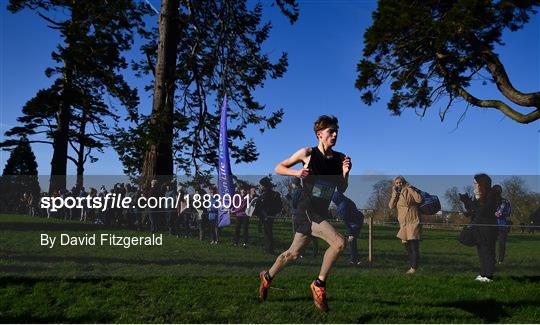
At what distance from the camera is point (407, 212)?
910cm

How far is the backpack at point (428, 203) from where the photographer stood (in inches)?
360

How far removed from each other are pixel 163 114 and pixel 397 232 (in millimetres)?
7799

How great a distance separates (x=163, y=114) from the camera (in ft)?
45.9

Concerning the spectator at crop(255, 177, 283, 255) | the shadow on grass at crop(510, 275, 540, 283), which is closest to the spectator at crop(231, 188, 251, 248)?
the spectator at crop(255, 177, 283, 255)

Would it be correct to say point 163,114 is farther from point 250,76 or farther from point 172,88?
point 250,76

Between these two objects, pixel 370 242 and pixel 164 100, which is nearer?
pixel 370 242

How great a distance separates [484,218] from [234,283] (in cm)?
476

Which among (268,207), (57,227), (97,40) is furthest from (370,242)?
(97,40)

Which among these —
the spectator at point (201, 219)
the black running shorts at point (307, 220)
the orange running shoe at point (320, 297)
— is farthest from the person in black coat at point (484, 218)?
the spectator at point (201, 219)

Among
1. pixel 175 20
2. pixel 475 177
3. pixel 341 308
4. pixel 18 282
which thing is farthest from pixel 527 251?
pixel 175 20

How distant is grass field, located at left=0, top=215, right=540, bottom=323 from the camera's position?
5.84 m

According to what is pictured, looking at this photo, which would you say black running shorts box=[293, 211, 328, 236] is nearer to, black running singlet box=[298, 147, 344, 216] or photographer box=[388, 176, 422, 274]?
black running singlet box=[298, 147, 344, 216]
